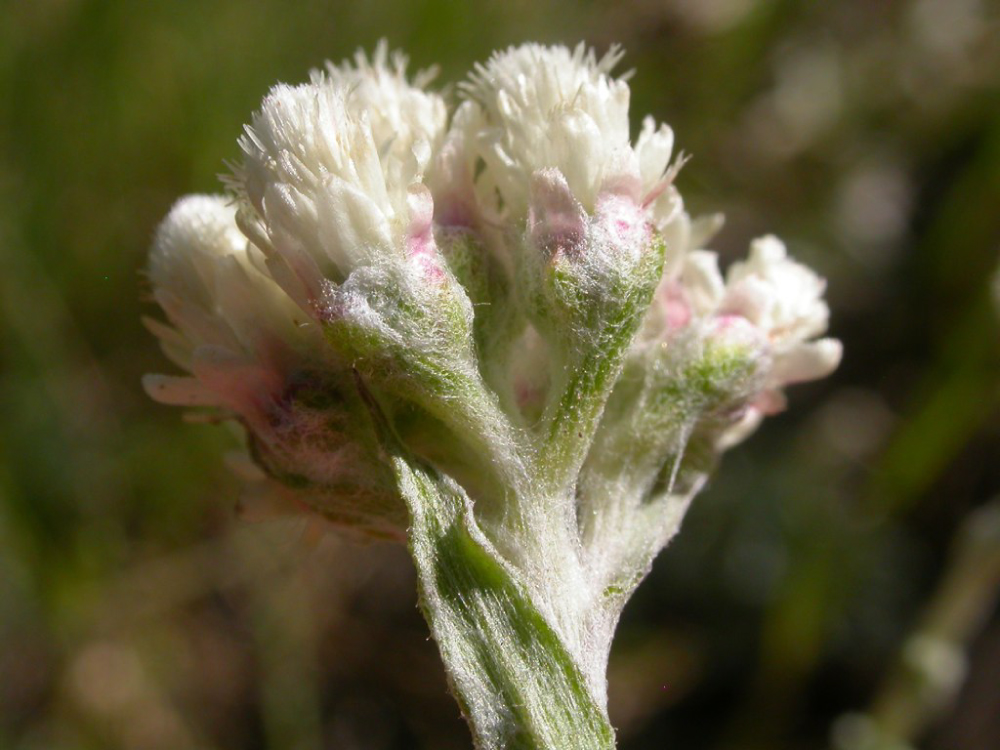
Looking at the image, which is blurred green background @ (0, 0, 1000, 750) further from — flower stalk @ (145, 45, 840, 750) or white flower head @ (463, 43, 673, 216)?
white flower head @ (463, 43, 673, 216)

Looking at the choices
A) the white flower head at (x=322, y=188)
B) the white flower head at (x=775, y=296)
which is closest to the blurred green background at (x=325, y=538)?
the white flower head at (x=775, y=296)

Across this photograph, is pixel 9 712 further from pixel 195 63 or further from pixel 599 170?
pixel 599 170

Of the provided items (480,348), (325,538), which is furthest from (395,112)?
(325,538)

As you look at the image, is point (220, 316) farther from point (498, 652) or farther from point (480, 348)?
point (498, 652)

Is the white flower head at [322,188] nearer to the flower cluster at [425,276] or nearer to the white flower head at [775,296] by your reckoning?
the flower cluster at [425,276]

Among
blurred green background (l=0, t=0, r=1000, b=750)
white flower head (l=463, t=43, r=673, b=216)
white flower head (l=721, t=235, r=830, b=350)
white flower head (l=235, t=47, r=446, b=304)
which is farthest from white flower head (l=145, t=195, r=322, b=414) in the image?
blurred green background (l=0, t=0, r=1000, b=750)

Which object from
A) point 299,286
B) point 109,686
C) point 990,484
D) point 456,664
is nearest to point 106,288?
point 109,686
